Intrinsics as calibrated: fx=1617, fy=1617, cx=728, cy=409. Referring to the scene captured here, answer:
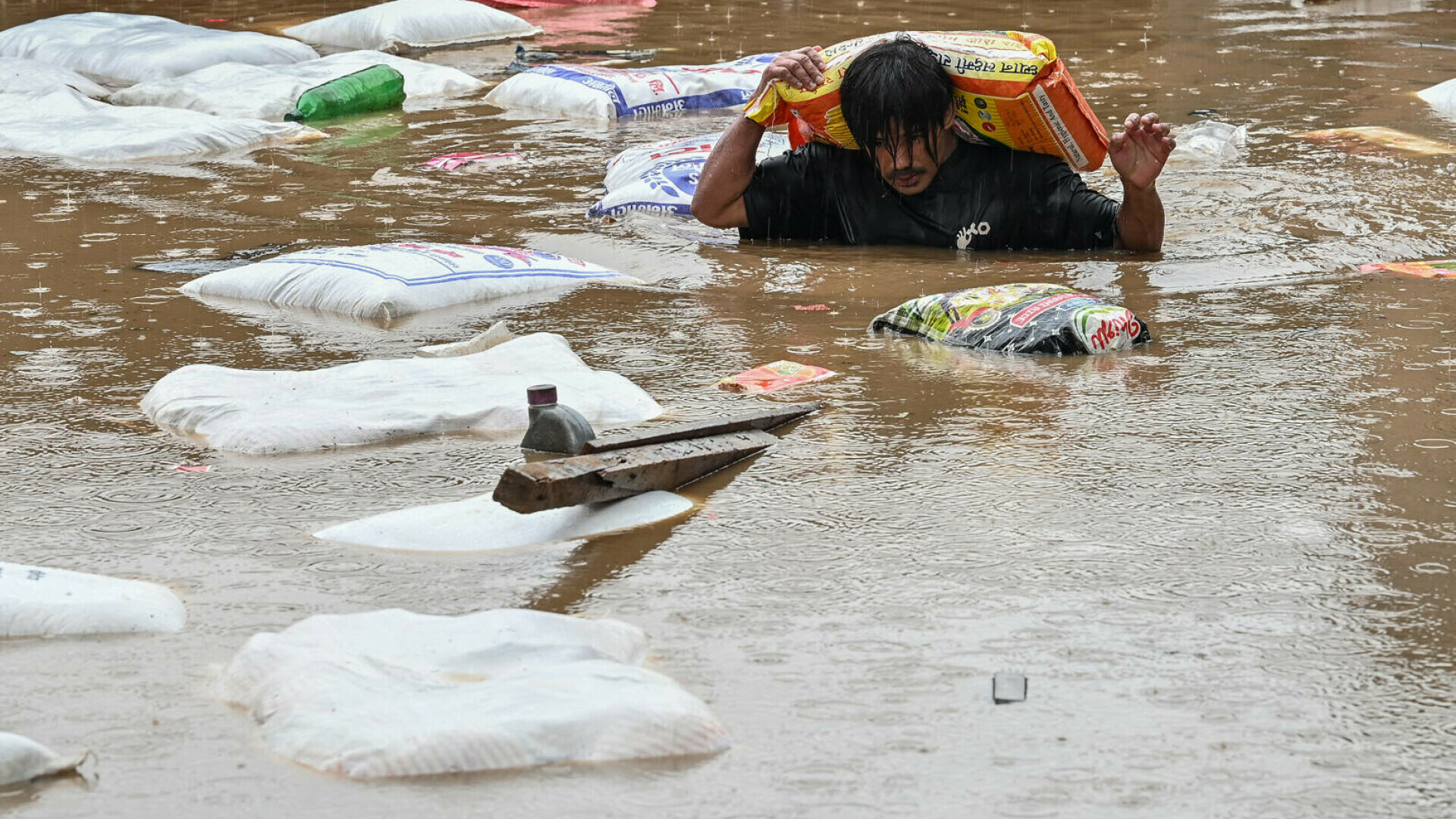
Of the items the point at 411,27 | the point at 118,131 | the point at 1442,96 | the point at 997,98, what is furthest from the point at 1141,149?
the point at 411,27

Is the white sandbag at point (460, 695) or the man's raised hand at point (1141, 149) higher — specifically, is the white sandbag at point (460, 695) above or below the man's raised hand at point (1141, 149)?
below

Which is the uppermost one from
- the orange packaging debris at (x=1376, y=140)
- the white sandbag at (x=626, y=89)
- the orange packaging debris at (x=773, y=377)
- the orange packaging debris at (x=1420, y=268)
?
the white sandbag at (x=626, y=89)

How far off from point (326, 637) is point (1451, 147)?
16.5 feet

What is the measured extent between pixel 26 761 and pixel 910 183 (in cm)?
317

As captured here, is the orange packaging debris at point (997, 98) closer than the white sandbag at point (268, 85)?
Yes

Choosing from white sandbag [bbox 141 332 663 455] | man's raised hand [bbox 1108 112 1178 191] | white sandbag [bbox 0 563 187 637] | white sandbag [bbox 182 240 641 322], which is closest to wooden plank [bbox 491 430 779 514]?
white sandbag [bbox 141 332 663 455]

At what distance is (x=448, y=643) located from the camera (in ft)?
6.51

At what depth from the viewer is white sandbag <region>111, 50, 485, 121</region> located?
7.39m

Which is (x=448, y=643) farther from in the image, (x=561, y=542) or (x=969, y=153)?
(x=969, y=153)

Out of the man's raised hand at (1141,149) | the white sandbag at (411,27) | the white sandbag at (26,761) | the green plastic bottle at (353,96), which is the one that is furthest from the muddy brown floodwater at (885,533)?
the white sandbag at (411,27)

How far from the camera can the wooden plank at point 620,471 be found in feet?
7.79

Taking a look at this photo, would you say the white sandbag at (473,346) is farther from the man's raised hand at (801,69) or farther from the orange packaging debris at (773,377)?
the man's raised hand at (801,69)

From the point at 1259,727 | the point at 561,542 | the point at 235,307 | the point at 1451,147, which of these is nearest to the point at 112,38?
the point at 235,307

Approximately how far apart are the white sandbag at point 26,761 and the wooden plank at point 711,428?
1082 mm
